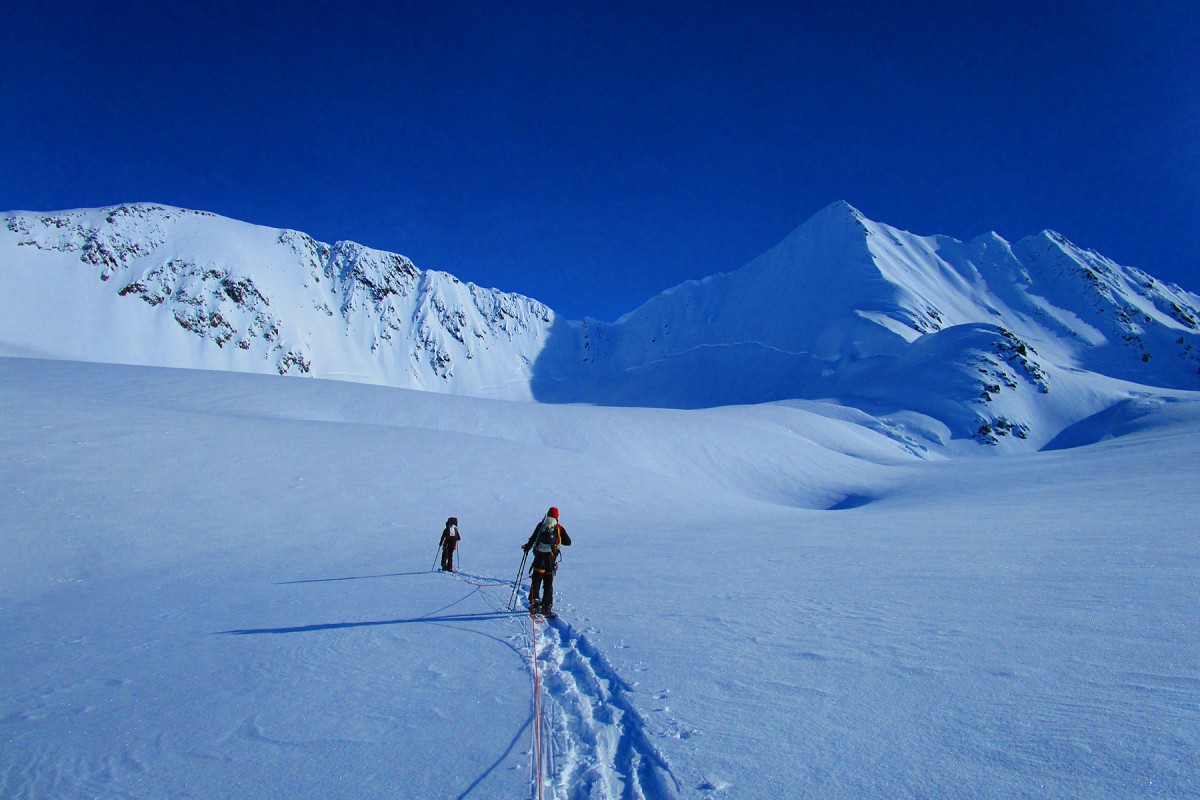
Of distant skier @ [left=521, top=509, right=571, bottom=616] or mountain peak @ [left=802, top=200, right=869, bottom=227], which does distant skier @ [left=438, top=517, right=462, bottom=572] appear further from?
mountain peak @ [left=802, top=200, right=869, bottom=227]

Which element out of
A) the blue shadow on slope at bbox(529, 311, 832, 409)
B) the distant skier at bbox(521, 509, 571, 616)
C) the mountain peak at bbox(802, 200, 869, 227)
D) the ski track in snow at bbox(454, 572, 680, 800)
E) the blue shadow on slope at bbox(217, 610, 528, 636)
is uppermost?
the mountain peak at bbox(802, 200, 869, 227)

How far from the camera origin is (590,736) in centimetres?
455

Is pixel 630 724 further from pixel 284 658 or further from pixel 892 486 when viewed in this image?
pixel 892 486

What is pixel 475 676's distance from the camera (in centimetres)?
598

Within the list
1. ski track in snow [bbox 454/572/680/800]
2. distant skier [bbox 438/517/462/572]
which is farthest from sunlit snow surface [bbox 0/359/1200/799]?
distant skier [bbox 438/517/462/572]

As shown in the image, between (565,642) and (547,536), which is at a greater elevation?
(547,536)

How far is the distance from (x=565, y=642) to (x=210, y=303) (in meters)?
177

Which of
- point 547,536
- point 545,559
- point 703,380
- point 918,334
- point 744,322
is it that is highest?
point 744,322

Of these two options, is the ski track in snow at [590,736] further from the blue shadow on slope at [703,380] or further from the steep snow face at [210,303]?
the steep snow face at [210,303]

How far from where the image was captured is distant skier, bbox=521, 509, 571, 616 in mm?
8297

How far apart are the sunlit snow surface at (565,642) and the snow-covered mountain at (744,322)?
76776 millimetres

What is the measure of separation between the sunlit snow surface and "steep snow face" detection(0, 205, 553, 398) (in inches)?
4261

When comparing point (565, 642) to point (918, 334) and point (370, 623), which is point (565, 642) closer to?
point (370, 623)

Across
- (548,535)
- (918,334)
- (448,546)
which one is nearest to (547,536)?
(548,535)
